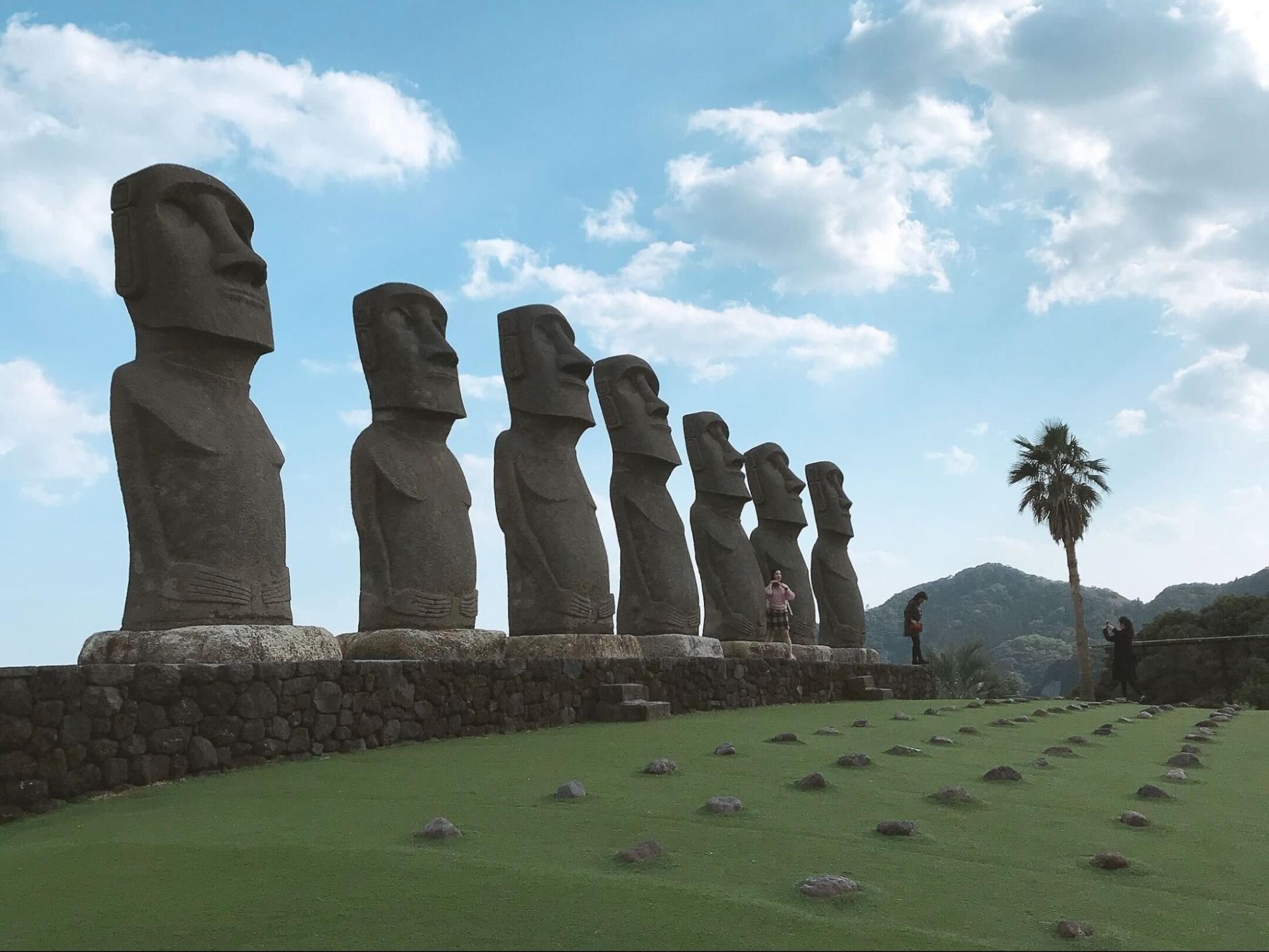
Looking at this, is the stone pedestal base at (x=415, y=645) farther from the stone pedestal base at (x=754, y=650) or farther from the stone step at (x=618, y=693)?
the stone pedestal base at (x=754, y=650)

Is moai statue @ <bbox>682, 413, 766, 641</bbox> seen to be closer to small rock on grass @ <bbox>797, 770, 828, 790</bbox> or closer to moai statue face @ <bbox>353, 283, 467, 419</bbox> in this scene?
moai statue face @ <bbox>353, 283, 467, 419</bbox>

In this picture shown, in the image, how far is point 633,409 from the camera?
15.6 meters

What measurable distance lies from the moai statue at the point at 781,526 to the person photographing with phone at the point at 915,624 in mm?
4041

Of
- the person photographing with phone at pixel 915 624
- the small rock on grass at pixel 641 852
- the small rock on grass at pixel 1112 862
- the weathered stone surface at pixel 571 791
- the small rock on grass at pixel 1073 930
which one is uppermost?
the person photographing with phone at pixel 915 624

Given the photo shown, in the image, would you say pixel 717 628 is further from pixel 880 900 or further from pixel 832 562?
pixel 880 900

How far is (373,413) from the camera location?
1219 cm

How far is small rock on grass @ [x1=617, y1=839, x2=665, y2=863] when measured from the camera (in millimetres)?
4848

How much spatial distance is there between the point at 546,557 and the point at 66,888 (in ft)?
27.3

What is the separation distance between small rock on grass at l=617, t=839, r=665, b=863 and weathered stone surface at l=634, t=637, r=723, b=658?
935 centimetres

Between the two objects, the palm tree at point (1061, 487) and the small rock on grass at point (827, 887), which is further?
the palm tree at point (1061, 487)

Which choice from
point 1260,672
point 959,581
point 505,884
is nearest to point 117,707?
point 505,884

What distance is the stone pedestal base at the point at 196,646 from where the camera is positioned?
27.7 ft

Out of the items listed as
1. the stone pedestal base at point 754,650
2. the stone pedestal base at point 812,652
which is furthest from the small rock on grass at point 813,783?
the stone pedestal base at point 812,652

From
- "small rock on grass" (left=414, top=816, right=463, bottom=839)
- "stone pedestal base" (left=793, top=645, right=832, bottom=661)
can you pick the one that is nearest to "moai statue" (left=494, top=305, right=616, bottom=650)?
"stone pedestal base" (left=793, top=645, right=832, bottom=661)
